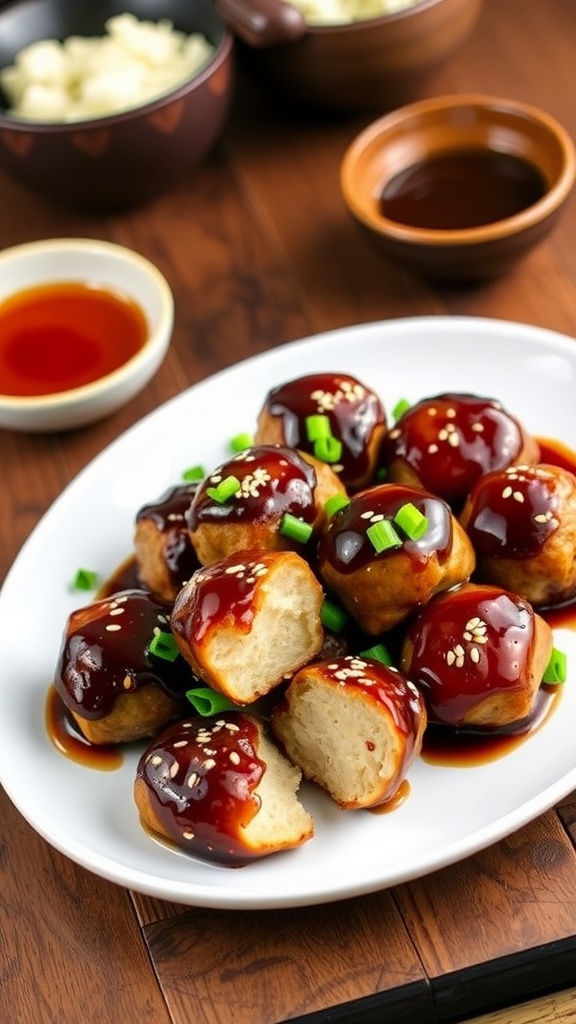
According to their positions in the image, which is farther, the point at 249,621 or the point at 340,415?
the point at 340,415

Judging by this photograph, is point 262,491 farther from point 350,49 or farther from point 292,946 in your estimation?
point 350,49

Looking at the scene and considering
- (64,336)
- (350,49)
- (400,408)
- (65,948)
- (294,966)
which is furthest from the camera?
(350,49)

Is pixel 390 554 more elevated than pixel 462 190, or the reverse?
pixel 390 554

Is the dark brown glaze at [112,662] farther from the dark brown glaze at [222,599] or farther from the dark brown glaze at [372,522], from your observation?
the dark brown glaze at [372,522]

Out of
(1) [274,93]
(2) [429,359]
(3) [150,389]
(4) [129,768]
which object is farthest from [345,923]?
(1) [274,93]

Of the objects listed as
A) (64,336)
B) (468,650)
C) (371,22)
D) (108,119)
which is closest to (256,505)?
(468,650)

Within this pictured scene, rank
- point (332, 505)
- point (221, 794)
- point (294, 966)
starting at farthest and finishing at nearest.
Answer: point (332, 505) → point (294, 966) → point (221, 794)

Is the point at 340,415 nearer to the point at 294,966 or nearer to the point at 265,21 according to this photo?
the point at 294,966

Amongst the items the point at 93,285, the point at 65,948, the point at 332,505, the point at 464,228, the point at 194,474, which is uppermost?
the point at 332,505
